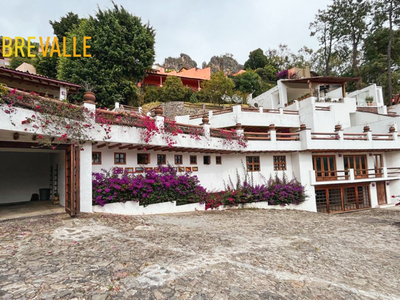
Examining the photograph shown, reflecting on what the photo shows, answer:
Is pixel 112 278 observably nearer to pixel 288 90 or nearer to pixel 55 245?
pixel 55 245

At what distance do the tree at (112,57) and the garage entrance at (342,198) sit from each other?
19243mm

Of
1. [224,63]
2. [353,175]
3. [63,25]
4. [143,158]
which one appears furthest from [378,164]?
[224,63]

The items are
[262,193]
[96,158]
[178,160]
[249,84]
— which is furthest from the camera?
[249,84]

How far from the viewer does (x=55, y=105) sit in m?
7.70

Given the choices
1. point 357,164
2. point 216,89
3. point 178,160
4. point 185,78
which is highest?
point 185,78

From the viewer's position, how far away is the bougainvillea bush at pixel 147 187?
9320 mm

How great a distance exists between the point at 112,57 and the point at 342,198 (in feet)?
76.8

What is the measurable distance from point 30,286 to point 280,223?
29.1ft

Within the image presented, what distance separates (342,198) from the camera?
16.7 meters

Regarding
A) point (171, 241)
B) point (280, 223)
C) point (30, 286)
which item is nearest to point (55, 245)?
point (30, 286)

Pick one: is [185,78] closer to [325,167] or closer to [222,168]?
[222,168]

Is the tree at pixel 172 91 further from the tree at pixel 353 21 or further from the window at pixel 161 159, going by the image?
the tree at pixel 353 21

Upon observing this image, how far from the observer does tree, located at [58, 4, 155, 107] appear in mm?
20719

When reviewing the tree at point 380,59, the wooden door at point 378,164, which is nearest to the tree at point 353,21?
the tree at point 380,59
